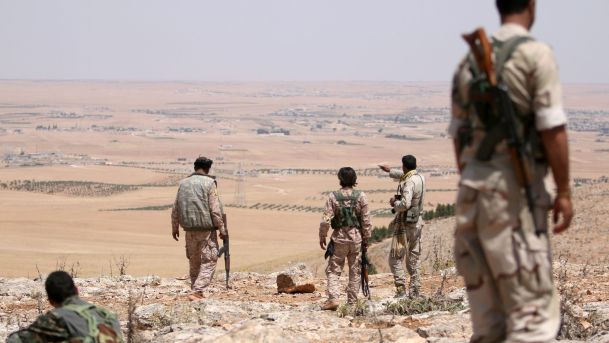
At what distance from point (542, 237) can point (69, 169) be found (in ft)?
292

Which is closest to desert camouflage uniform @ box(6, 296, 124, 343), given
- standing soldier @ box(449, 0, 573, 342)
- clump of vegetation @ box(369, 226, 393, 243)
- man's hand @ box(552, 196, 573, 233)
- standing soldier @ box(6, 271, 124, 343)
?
standing soldier @ box(6, 271, 124, 343)

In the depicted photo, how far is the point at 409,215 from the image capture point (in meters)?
8.38

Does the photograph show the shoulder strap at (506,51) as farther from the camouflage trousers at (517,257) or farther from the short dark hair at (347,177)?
the short dark hair at (347,177)

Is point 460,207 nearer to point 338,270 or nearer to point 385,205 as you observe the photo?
point 338,270

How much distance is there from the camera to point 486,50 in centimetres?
330

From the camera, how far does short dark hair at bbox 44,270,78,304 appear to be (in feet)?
13.9

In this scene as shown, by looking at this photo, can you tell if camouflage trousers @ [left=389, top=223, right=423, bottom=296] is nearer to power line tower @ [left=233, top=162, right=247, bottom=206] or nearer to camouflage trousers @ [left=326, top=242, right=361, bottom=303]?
camouflage trousers @ [left=326, top=242, right=361, bottom=303]

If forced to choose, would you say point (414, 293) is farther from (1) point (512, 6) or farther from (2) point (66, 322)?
(1) point (512, 6)

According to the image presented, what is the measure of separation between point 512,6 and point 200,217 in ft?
19.4

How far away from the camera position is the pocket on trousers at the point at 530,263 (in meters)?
3.27

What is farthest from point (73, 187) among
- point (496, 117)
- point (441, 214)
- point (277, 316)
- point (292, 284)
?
point (496, 117)

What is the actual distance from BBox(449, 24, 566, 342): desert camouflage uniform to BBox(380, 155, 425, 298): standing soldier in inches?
193

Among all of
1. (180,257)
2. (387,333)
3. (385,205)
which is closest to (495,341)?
(387,333)

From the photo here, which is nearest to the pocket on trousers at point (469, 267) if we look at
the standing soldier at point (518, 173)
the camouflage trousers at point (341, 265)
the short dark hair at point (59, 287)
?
the standing soldier at point (518, 173)
